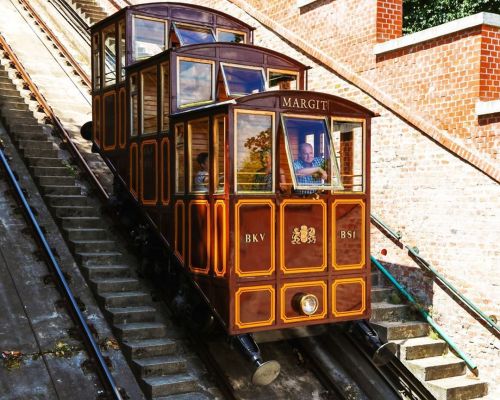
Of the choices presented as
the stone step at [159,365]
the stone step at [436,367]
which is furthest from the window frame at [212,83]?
the stone step at [436,367]

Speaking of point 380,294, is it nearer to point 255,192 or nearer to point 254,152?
point 255,192

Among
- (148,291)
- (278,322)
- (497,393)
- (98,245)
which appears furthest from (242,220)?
(497,393)

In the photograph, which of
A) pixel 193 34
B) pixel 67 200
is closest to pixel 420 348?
pixel 193 34

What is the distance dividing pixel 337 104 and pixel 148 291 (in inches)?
141

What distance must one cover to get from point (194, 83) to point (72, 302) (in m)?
3.04

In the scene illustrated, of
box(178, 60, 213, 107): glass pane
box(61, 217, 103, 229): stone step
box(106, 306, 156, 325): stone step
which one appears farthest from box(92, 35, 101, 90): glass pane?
box(106, 306, 156, 325): stone step

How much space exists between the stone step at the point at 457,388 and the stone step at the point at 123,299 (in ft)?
12.4

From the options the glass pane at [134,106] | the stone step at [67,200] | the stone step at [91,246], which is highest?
the glass pane at [134,106]

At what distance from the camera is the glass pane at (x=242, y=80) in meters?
9.07

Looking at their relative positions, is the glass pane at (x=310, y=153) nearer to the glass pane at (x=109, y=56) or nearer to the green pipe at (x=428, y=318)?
the green pipe at (x=428, y=318)

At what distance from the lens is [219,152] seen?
312 inches

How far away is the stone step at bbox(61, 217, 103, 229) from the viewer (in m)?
10.5

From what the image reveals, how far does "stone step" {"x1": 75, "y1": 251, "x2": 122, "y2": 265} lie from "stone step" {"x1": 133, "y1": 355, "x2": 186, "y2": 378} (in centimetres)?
198

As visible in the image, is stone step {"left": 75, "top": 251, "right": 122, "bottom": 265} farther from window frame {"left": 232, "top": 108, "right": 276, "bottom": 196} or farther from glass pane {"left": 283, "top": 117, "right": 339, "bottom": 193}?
glass pane {"left": 283, "top": 117, "right": 339, "bottom": 193}
